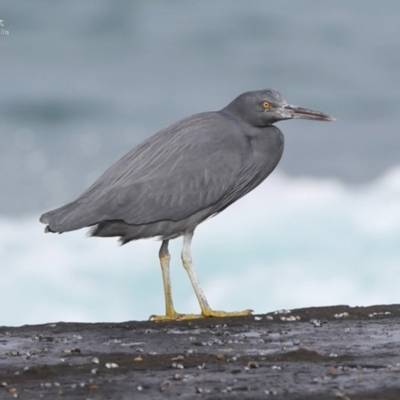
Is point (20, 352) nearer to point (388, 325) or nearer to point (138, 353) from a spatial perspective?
point (138, 353)

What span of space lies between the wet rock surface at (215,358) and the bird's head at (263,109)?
2.11m

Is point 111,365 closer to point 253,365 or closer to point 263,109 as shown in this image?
point 253,365

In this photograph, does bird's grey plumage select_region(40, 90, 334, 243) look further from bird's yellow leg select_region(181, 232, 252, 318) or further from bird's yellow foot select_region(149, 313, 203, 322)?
bird's yellow foot select_region(149, 313, 203, 322)

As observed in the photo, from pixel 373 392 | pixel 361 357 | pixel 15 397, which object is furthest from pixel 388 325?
pixel 15 397

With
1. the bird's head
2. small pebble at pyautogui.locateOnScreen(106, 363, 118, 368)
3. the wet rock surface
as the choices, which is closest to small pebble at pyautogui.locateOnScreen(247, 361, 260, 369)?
the wet rock surface

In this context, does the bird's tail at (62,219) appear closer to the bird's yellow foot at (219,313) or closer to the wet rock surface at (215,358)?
the wet rock surface at (215,358)

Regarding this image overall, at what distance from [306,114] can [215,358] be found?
163 inches

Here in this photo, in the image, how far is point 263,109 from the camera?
1186cm

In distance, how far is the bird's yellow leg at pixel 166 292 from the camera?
36.9 ft

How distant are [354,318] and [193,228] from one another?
1905 mm

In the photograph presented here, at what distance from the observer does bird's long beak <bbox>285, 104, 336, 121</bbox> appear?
1190 cm

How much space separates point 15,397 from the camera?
7426 mm

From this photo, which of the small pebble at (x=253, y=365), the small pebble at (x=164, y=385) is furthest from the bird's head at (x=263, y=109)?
the small pebble at (x=164, y=385)

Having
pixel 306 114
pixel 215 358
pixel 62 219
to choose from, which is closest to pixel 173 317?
pixel 62 219
